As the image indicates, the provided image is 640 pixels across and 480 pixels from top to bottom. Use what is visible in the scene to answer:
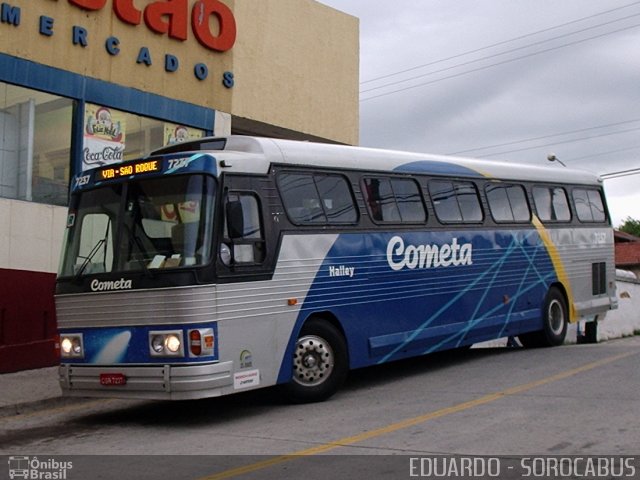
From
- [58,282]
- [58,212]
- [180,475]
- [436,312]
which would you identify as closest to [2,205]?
[58,212]

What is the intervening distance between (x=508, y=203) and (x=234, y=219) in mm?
6496

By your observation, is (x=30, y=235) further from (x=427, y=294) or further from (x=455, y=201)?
(x=455, y=201)

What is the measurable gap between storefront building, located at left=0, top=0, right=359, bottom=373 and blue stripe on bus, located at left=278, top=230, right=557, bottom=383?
607 cm

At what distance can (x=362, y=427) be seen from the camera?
877 cm

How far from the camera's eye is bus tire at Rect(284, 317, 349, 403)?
10.3 meters

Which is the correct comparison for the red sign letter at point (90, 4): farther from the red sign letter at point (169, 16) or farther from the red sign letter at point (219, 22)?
the red sign letter at point (219, 22)

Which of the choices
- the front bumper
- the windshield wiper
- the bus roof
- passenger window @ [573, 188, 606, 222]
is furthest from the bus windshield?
passenger window @ [573, 188, 606, 222]

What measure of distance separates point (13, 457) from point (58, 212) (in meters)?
7.70

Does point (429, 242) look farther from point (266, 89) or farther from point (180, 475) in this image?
point (266, 89)

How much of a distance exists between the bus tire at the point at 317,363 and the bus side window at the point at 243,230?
127 centimetres

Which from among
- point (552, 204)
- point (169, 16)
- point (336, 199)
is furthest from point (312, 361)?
point (169, 16)

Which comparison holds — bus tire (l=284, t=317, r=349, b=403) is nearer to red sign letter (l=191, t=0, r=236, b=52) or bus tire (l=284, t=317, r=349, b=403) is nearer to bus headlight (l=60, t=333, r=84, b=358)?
bus headlight (l=60, t=333, r=84, b=358)

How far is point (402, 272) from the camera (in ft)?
39.2

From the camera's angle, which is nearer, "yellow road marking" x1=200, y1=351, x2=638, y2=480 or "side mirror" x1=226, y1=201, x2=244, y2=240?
"yellow road marking" x1=200, y1=351, x2=638, y2=480
